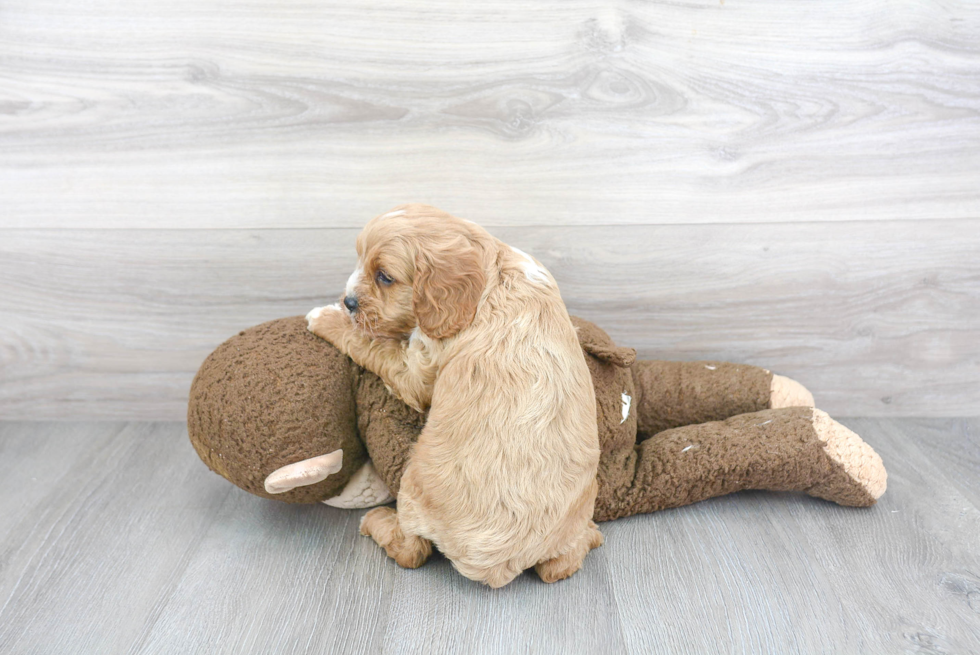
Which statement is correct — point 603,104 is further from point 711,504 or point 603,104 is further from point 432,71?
point 711,504

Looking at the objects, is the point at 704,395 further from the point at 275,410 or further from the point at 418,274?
the point at 275,410

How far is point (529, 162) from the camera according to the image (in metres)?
1.53

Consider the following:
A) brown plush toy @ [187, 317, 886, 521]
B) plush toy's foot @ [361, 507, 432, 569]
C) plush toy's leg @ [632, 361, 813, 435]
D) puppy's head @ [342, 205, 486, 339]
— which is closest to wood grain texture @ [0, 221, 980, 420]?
plush toy's leg @ [632, 361, 813, 435]

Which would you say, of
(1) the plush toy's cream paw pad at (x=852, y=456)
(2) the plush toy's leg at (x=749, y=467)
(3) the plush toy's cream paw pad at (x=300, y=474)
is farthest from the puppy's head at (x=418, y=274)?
(1) the plush toy's cream paw pad at (x=852, y=456)

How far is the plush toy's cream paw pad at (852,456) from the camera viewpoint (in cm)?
134

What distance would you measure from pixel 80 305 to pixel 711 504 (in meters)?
1.62

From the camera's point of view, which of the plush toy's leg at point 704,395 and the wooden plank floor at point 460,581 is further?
the plush toy's leg at point 704,395

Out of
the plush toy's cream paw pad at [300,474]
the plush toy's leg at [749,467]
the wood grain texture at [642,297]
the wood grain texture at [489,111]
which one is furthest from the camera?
the wood grain texture at [642,297]

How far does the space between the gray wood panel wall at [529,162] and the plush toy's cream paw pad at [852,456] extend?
0.36 metres

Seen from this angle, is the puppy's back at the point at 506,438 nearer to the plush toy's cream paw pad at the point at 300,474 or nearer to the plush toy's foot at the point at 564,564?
the plush toy's foot at the point at 564,564

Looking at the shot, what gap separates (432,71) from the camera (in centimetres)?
147

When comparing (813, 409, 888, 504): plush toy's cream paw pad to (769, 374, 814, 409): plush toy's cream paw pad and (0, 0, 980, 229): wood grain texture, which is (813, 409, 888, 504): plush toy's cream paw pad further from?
(0, 0, 980, 229): wood grain texture

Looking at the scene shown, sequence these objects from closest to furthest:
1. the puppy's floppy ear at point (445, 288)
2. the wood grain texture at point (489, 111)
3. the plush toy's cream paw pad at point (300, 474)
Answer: the puppy's floppy ear at point (445, 288) → the plush toy's cream paw pad at point (300, 474) → the wood grain texture at point (489, 111)

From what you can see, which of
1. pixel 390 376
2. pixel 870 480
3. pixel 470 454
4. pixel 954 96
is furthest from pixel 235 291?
pixel 954 96
